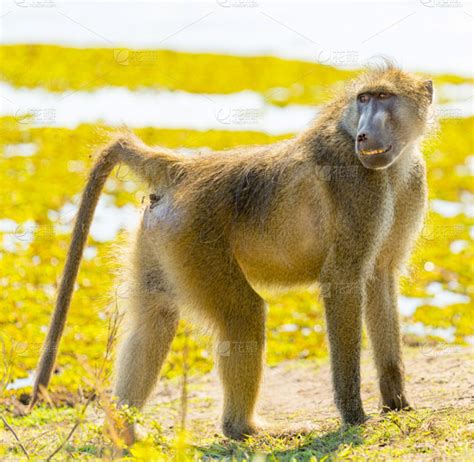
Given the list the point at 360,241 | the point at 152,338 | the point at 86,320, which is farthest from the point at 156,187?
the point at 86,320

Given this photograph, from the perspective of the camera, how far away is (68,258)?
557 cm

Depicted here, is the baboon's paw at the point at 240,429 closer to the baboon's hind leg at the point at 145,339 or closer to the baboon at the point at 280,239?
the baboon at the point at 280,239

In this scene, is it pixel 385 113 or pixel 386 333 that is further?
pixel 386 333

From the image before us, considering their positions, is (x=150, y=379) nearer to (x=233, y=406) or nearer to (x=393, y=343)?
(x=233, y=406)

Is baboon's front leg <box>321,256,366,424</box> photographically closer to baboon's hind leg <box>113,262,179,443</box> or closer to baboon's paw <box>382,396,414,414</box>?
baboon's paw <box>382,396,414,414</box>

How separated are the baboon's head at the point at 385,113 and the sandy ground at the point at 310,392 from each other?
4.99 feet

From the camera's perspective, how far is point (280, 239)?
5.41 meters

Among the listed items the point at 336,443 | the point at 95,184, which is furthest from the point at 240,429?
the point at 95,184

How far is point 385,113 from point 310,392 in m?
2.60

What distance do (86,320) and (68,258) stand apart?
3306mm

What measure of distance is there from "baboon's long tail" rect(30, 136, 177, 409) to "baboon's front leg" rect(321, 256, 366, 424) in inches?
54.2

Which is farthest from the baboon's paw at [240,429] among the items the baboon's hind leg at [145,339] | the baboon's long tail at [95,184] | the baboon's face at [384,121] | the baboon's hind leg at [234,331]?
the baboon's face at [384,121]

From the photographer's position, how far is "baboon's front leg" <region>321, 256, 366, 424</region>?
5086 mm

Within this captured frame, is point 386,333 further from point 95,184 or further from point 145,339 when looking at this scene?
point 95,184
